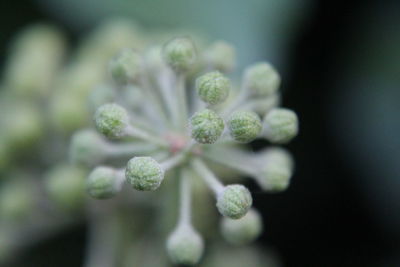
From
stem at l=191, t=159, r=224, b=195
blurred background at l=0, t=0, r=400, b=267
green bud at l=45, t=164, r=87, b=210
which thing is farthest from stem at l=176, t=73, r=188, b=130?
blurred background at l=0, t=0, r=400, b=267

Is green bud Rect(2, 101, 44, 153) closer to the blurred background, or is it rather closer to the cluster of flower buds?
the cluster of flower buds

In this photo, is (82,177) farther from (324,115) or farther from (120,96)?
(324,115)

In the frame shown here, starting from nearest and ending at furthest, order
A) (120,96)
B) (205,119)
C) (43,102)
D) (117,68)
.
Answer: (205,119) < (117,68) < (120,96) < (43,102)

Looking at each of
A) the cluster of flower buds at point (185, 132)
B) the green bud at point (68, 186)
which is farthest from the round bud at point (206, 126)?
the green bud at point (68, 186)

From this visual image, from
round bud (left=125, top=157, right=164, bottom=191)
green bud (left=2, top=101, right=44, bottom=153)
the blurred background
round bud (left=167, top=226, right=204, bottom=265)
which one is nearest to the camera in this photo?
round bud (left=125, top=157, right=164, bottom=191)

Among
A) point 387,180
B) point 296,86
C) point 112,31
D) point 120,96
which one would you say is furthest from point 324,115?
point 120,96

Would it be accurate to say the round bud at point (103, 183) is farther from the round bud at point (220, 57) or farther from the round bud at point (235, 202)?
the round bud at point (220, 57)
